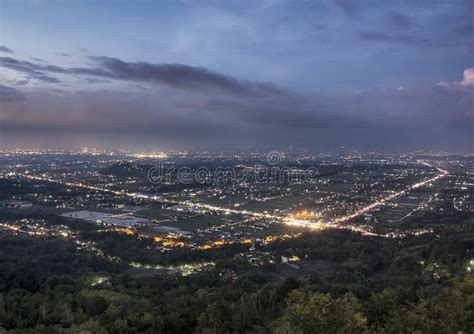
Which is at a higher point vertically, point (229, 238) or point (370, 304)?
point (370, 304)

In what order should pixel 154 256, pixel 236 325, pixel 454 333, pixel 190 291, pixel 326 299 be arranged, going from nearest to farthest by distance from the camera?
pixel 454 333 < pixel 326 299 < pixel 236 325 < pixel 190 291 < pixel 154 256

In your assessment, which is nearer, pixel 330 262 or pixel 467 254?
pixel 467 254

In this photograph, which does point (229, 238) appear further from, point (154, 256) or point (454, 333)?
point (454, 333)

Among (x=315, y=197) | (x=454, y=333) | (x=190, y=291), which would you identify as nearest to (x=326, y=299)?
(x=454, y=333)

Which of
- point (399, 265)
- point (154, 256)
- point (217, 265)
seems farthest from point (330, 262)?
point (154, 256)

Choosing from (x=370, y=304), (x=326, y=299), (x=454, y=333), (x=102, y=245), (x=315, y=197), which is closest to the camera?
(x=454, y=333)

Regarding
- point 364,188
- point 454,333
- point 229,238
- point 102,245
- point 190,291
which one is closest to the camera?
point 454,333

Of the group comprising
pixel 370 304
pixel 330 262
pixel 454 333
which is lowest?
pixel 330 262

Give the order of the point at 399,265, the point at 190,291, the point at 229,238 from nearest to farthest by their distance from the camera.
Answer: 1. the point at 190,291
2. the point at 399,265
3. the point at 229,238

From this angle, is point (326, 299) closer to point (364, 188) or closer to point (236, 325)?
point (236, 325)
